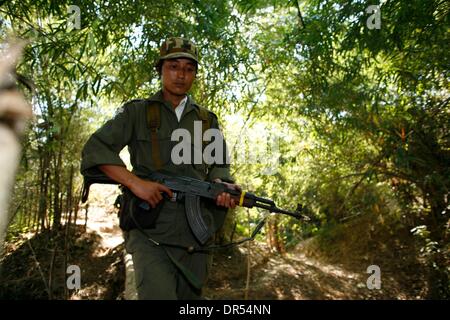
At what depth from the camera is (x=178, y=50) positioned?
9.00 ft

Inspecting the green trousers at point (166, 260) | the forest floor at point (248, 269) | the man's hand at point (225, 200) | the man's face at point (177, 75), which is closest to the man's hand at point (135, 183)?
the green trousers at point (166, 260)

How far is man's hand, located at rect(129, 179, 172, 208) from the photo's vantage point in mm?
2439

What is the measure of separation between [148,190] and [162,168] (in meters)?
0.25

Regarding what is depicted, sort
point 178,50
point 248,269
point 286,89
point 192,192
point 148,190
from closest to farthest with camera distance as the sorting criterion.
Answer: point 148,190, point 192,192, point 178,50, point 248,269, point 286,89

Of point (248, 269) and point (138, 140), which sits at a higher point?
point (138, 140)

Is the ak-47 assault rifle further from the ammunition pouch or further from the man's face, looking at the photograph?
the man's face

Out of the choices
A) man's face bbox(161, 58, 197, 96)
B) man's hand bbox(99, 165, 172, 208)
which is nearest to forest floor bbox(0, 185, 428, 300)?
man's hand bbox(99, 165, 172, 208)

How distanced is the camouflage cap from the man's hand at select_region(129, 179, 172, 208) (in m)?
0.88

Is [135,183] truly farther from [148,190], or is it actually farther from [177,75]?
[177,75]

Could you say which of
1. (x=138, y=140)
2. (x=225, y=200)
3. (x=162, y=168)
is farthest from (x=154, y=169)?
(x=225, y=200)

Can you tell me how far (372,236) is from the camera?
854 cm

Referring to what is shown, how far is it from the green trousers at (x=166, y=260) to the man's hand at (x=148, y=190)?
0.13 meters

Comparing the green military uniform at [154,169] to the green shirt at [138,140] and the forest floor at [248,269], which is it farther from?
the forest floor at [248,269]
